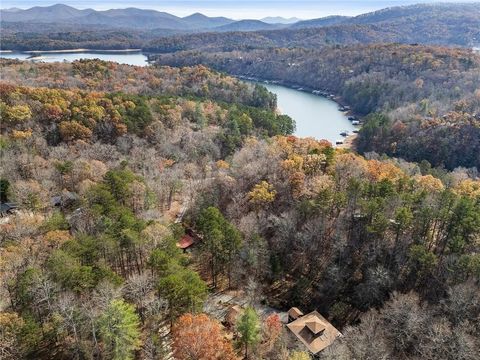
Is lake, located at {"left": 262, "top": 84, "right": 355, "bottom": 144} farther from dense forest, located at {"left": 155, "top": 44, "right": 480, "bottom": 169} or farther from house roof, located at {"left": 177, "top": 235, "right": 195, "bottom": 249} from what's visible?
house roof, located at {"left": 177, "top": 235, "right": 195, "bottom": 249}

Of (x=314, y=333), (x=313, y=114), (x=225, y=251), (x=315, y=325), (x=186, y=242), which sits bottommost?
(x=313, y=114)

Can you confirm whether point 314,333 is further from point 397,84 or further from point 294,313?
point 397,84

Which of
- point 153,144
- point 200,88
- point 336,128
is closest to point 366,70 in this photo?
point 336,128

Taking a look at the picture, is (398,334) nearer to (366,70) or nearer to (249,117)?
(249,117)

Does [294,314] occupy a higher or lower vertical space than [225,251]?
lower

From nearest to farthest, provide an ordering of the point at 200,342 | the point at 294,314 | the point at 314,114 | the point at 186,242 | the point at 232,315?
the point at 200,342 < the point at 232,315 < the point at 294,314 < the point at 186,242 < the point at 314,114

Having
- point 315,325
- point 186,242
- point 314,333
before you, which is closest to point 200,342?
point 314,333
